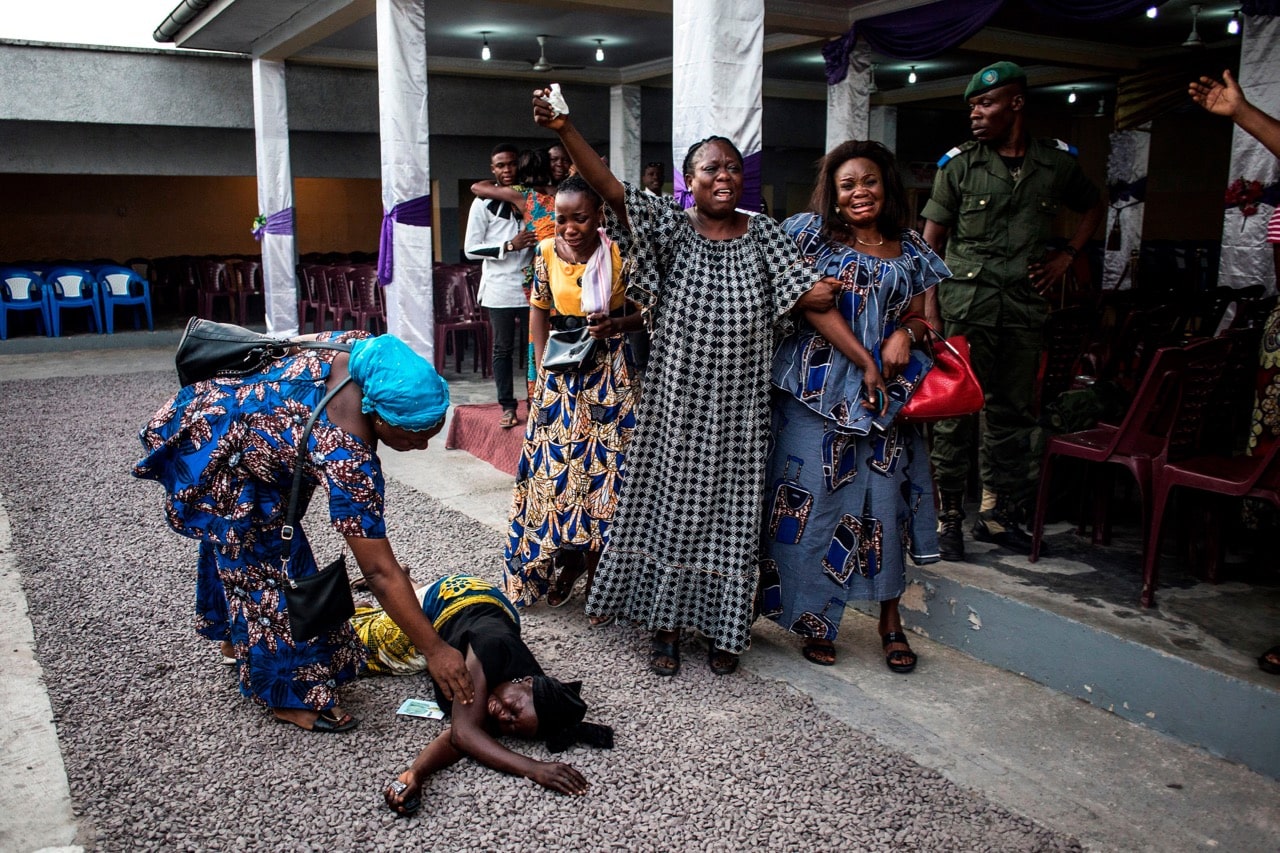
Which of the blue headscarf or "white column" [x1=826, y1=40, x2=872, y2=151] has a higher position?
"white column" [x1=826, y1=40, x2=872, y2=151]

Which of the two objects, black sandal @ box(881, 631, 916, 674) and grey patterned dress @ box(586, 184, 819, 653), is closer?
grey patterned dress @ box(586, 184, 819, 653)

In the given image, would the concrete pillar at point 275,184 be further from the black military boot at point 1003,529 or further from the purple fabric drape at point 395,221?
the black military boot at point 1003,529

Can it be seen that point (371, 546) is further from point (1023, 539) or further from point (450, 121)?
point (450, 121)

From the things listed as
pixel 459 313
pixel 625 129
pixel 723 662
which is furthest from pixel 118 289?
pixel 723 662

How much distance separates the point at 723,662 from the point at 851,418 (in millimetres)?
840

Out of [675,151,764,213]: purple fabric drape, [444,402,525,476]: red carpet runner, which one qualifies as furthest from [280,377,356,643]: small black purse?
[444,402,525,476]: red carpet runner

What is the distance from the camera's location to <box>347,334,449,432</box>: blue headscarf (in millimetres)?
2324

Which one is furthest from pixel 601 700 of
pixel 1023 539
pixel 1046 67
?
pixel 1046 67

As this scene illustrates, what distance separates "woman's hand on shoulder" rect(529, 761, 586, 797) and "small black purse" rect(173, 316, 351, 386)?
44.8 inches

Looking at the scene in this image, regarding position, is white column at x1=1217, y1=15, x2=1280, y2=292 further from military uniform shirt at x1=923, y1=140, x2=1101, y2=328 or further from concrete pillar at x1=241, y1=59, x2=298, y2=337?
concrete pillar at x1=241, y1=59, x2=298, y2=337

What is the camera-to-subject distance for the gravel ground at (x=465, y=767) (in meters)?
2.24

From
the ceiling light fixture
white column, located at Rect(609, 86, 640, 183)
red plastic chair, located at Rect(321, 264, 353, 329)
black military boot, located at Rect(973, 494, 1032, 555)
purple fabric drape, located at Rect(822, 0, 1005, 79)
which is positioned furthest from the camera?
white column, located at Rect(609, 86, 640, 183)

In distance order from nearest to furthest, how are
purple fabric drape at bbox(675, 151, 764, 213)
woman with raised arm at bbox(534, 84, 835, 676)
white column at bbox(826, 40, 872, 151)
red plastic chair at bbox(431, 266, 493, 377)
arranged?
woman with raised arm at bbox(534, 84, 835, 676) → purple fabric drape at bbox(675, 151, 764, 213) → red plastic chair at bbox(431, 266, 493, 377) → white column at bbox(826, 40, 872, 151)

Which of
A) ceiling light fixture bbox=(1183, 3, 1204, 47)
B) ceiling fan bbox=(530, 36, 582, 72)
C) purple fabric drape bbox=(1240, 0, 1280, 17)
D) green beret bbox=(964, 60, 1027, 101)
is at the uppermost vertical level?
ceiling fan bbox=(530, 36, 582, 72)
